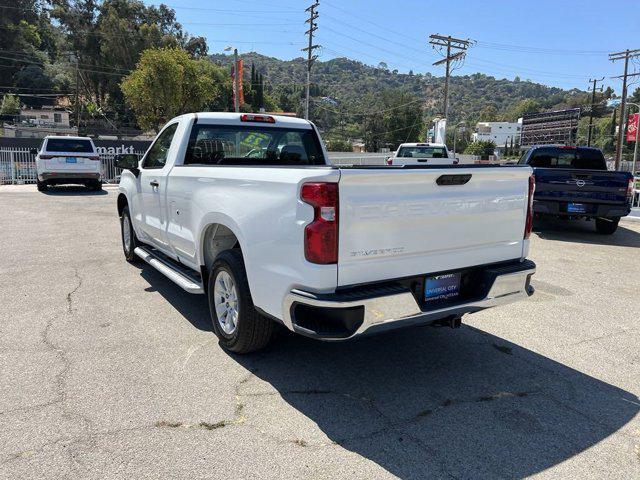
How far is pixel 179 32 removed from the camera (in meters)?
99.8

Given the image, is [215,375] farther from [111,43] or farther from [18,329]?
[111,43]

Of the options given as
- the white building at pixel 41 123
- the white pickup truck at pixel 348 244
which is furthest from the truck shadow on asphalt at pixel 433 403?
the white building at pixel 41 123

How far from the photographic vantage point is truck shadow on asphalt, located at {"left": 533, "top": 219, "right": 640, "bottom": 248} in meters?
10.2

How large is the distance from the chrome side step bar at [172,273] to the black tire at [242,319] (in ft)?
1.44

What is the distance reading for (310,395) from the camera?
3605 mm

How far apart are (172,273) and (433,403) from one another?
2.89 metres

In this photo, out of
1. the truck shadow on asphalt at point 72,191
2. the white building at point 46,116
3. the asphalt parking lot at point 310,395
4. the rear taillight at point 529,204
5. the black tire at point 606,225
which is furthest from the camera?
the white building at point 46,116

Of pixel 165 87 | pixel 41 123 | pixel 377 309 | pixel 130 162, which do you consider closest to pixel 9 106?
pixel 41 123

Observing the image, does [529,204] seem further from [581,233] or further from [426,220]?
[581,233]

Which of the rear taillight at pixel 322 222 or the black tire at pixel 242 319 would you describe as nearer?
the rear taillight at pixel 322 222

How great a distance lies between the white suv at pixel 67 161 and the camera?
1647 cm

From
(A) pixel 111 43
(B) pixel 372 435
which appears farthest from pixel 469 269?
(A) pixel 111 43

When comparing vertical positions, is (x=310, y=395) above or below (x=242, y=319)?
below

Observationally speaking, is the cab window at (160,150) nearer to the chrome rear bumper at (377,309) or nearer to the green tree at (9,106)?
the chrome rear bumper at (377,309)
